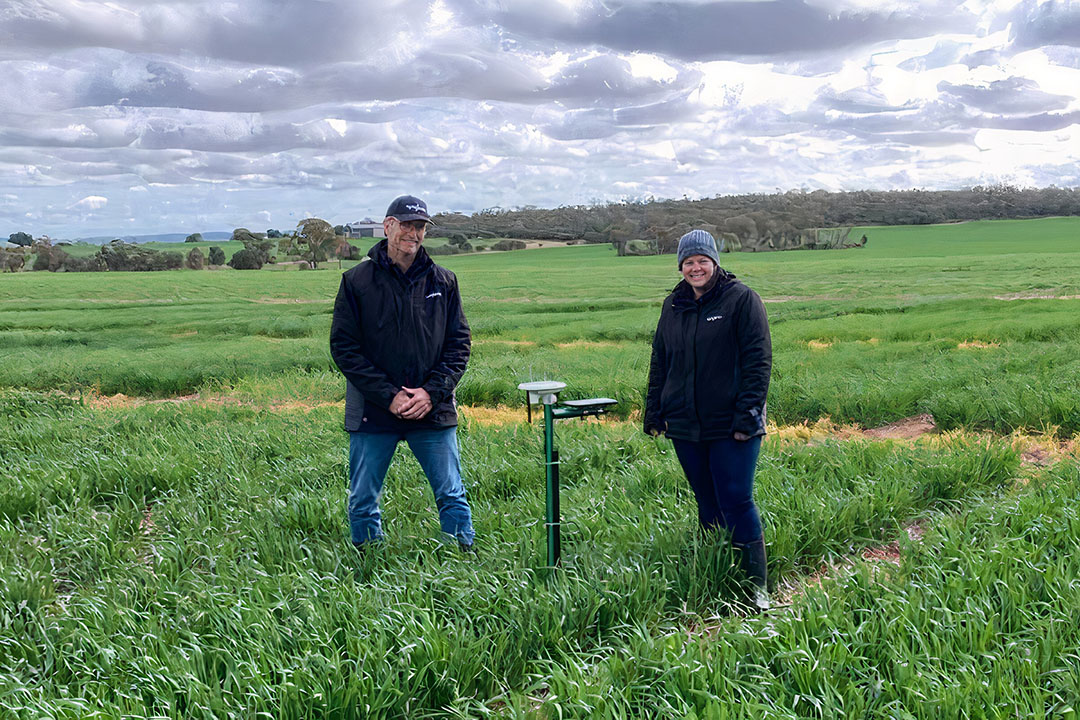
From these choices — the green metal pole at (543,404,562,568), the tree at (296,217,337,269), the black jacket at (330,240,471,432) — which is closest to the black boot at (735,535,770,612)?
the green metal pole at (543,404,562,568)

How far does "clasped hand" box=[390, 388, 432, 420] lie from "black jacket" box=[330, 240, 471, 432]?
0.05 metres

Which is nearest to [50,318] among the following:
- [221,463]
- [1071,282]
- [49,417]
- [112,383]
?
[112,383]

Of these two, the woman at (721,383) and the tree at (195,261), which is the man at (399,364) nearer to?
the woman at (721,383)

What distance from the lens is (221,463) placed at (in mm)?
7926

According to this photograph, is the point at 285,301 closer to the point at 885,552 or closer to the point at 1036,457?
the point at 1036,457

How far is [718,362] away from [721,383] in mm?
118

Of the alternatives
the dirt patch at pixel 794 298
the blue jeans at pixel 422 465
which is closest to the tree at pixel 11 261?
the dirt patch at pixel 794 298

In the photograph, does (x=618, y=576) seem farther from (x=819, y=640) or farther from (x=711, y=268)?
(x=711, y=268)

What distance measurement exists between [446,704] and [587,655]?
681 mm

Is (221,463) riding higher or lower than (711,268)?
lower

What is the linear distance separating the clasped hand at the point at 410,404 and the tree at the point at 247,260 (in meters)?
92.8

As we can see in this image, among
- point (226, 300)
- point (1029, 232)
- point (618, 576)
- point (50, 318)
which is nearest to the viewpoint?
point (618, 576)

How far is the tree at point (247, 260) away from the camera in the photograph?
9294cm

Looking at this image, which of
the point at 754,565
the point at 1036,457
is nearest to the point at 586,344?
the point at 1036,457
